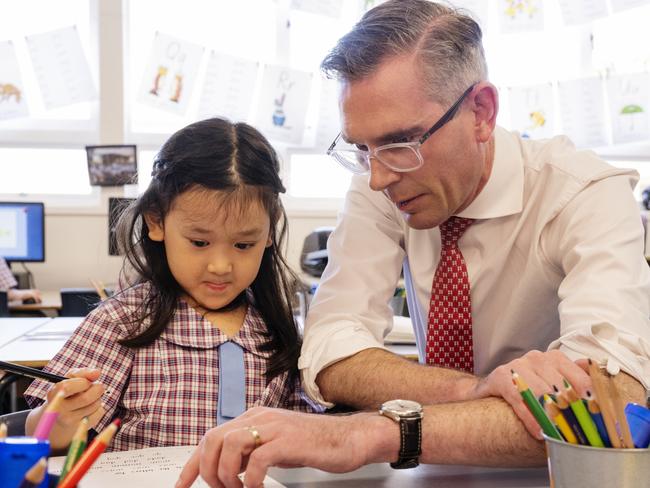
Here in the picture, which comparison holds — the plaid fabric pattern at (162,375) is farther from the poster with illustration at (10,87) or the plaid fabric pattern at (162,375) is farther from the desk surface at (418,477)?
the poster with illustration at (10,87)

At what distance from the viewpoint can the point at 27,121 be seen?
5059mm

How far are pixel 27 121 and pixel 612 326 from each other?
465 cm

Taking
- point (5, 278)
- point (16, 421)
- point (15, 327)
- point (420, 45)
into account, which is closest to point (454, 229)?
point (420, 45)

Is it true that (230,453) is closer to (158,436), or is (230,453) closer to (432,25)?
(158,436)

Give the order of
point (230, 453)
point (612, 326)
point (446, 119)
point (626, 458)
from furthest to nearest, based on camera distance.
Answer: point (446, 119) < point (612, 326) < point (230, 453) < point (626, 458)

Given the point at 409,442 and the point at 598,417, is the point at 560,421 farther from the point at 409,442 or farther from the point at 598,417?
the point at 409,442

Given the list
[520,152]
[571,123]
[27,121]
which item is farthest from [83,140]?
[520,152]

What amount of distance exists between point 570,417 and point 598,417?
0.02 meters

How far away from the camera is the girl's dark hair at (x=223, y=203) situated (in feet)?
4.54

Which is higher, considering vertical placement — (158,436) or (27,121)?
(27,121)

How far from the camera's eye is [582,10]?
5.18 meters

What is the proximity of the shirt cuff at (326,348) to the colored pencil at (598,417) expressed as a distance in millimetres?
724

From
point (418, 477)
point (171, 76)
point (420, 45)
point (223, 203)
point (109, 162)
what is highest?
point (171, 76)

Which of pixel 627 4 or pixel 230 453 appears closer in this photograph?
pixel 230 453
